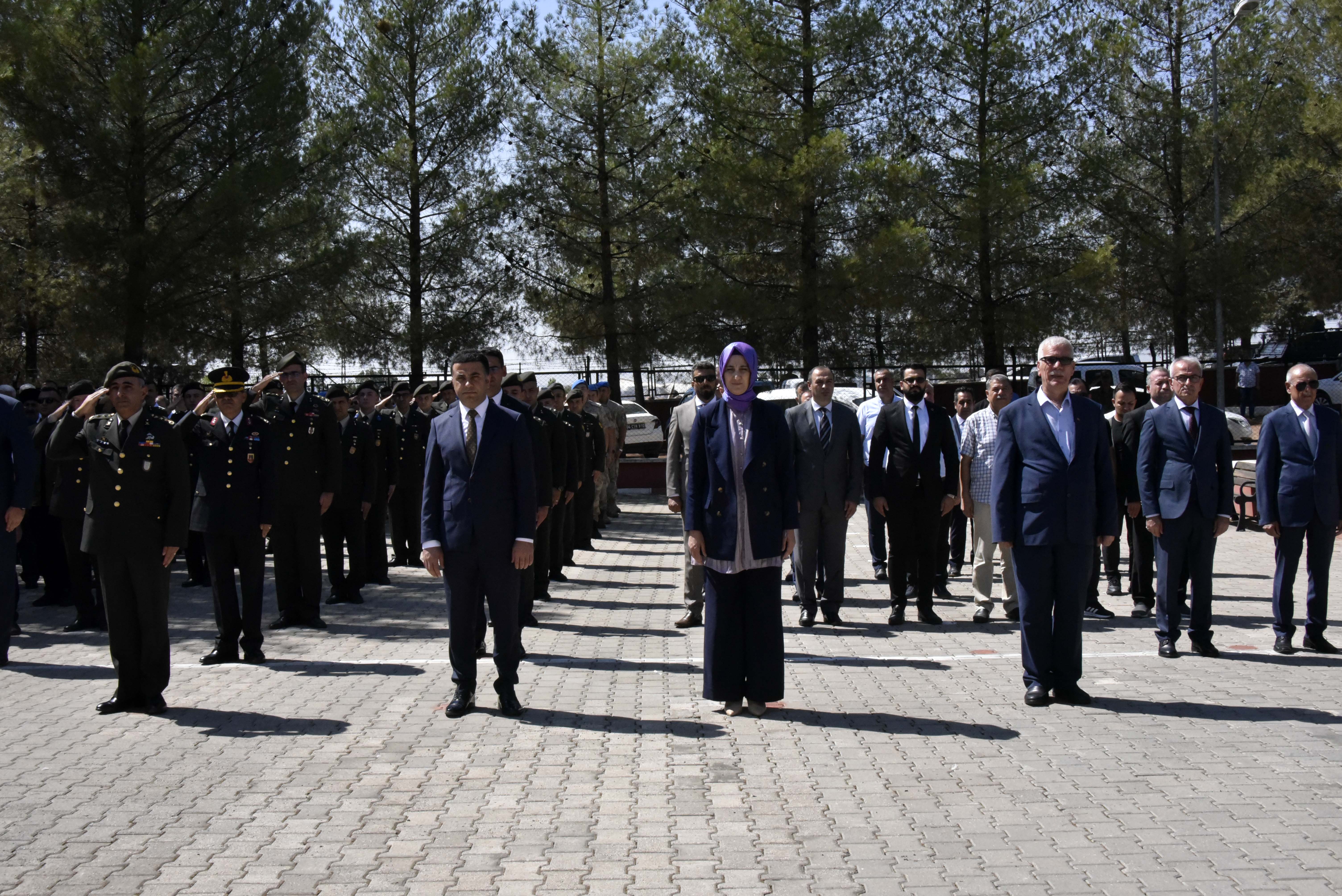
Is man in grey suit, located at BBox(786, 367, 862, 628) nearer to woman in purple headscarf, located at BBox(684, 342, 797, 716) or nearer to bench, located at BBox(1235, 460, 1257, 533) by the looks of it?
woman in purple headscarf, located at BBox(684, 342, 797, 716)

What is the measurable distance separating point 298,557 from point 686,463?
339 centimetres

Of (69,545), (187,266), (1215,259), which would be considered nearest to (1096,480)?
(69,545)

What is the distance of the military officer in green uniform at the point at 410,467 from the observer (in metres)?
14.0

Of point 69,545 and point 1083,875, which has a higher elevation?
point 69,545

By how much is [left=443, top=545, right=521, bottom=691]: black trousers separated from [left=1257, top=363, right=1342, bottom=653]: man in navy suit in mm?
5418

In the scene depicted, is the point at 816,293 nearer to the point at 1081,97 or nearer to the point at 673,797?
the point at 1081,97

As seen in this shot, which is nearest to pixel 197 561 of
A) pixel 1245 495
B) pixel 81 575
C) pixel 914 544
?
pixel 81 575

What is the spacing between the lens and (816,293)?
28.7m

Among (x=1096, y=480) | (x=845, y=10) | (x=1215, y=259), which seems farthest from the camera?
(x=1215, y=259)

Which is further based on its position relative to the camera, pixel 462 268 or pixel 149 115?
pixel 462 268

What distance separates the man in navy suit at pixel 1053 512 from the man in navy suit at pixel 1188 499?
148 centimetres

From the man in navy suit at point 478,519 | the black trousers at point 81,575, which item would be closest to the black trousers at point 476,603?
the man in navy suit at point 478,519

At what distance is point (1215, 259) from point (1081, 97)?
5464 millimetres

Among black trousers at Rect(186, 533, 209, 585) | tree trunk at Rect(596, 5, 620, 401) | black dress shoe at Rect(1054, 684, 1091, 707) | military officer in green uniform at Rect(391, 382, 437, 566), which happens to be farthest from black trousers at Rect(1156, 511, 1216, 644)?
tree trunk at Rect(596, 5, 620, 401)
